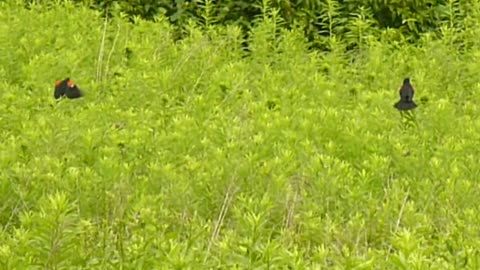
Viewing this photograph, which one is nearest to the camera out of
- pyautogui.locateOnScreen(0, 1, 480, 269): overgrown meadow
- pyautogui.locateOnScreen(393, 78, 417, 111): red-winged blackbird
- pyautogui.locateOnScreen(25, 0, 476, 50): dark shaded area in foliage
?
pyautogui.locateOnScreen(0, 1, 480, 269): overgrown meadow

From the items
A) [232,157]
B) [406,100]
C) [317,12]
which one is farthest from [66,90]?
[317,12]

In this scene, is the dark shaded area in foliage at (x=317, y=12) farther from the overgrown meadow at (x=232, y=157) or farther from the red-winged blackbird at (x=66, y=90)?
the red-winged blackbird at (x=66, y=90)

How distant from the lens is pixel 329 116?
4.89 m

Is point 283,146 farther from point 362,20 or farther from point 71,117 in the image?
point 362,20

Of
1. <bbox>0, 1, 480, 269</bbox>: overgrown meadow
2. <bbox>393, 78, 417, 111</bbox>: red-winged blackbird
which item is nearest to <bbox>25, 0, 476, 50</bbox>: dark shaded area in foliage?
<bbox>0, 1, 480, 269</bbox>: overgrown meadow

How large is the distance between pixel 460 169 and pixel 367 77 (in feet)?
6.22

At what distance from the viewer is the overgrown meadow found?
11.0 feet

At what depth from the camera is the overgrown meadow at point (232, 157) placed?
11.0ft

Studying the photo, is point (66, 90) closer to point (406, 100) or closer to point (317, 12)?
point (406, 100)

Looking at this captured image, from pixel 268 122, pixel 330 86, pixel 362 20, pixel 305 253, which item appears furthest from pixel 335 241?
pixel 362 20

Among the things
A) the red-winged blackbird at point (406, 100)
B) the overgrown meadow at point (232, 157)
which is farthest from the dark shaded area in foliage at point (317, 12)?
the red-winged blackbird at point (406, 100)

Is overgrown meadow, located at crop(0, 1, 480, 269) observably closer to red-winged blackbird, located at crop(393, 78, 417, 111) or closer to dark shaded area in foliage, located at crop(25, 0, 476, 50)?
red-winged blackbird, located at crop(393, 78, 417, 111)

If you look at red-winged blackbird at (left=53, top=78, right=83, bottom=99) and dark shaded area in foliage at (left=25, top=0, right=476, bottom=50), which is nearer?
red-winged blackbird at (left=53, top=78, right=83, bottom=99)

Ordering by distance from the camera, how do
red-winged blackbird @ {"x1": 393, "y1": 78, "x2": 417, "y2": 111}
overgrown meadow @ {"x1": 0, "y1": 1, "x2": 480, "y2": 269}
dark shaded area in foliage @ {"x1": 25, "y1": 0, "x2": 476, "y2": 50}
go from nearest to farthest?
overgrown meadow @ {"x1": 0, "y1": 1, "x2": 480, "y2": 269} < red-winged blackbird @ {"x1": 393, "y1": 78, "x2": 417, "y2": 111} < dark shaded area in foliage @ {"x1": 25, "y1": 0, "x2": 476, "y2": 50}
